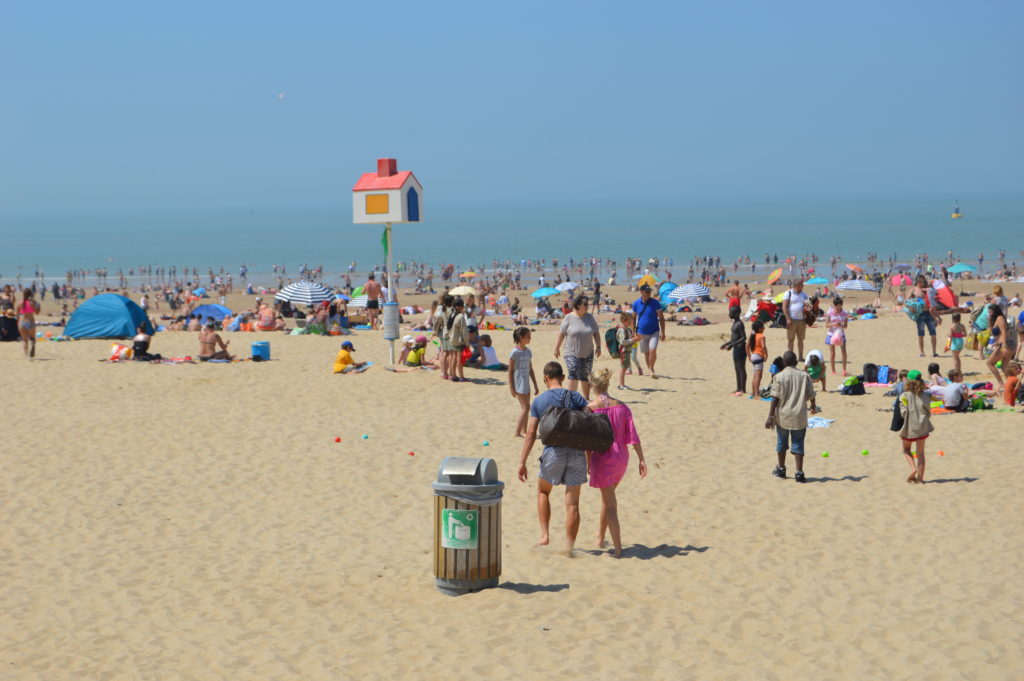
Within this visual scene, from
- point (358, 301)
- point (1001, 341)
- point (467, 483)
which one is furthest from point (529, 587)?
point (358, 301)

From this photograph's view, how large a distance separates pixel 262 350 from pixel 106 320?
18.9ft

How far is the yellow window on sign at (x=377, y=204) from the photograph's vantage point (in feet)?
54.1

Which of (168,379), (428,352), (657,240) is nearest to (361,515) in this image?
(168,379)

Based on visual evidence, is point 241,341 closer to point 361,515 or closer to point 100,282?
point 361,515

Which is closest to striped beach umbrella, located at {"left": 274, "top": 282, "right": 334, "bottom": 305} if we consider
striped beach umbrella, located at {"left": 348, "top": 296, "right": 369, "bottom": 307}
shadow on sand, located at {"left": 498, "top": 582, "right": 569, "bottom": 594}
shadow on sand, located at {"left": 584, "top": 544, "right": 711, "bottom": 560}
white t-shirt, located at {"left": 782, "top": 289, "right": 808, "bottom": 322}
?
striped beach umbrella, located at {"left": 348, "top": 296, "right": 369, "bottom": 307}

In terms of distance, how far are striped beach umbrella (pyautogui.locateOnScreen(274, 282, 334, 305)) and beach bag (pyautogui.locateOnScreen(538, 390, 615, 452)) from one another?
75.3 feet

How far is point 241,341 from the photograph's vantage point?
2198 cm

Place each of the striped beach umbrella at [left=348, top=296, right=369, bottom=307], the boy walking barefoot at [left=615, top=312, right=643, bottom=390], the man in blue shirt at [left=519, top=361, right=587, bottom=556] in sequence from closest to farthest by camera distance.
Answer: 1. the man in blue shirt at [left=519, top=361, right=587, bottom=556]
2. the boy walking barefoot at [left=615, top=312, right=643, bottom=390]
3. the striped beach umbrella at [left=348, top=296, right=369, bottom=307]

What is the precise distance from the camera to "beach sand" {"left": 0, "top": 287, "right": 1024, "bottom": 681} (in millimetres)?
5957

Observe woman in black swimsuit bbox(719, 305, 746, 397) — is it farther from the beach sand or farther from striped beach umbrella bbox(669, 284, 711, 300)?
striped beach umbrella bbox(669, 284, 711, 300)

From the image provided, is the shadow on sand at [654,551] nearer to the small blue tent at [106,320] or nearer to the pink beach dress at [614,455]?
the pink beach dress at [614,455]

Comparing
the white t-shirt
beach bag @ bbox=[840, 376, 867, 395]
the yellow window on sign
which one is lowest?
beach bag @ bbox=[840, 376, 867, 395]

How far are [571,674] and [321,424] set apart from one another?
800cm

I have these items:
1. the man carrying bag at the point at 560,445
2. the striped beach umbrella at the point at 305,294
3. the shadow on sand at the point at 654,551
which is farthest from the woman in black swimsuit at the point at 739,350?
the striped beach umbrella at the point at 305,294
